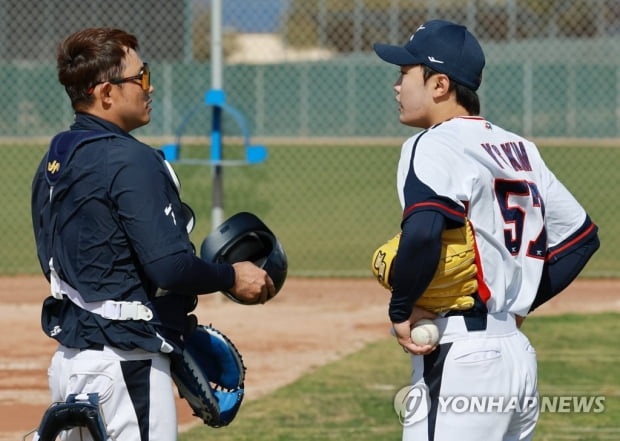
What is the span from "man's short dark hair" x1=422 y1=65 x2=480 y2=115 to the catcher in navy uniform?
911mm

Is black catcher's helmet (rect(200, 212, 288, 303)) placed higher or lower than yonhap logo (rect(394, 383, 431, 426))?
higher

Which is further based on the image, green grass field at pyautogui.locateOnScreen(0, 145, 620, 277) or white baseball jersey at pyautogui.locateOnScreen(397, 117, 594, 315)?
green grass field at pyautogui.locateOnScreen(0, 145, 620, 277)

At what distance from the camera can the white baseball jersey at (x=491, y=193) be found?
Result: 3477mm

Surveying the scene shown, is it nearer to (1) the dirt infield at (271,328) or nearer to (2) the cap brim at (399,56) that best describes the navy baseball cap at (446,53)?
(2) the cap brim at (399,56)

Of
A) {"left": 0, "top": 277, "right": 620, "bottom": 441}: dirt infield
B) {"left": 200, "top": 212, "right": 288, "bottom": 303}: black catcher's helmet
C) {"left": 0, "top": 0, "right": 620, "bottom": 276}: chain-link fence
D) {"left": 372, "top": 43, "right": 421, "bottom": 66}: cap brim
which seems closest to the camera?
{"left": 372, "top": 43, "right": 421, "bottom": 66}: cap brim

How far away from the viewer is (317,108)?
2911cm

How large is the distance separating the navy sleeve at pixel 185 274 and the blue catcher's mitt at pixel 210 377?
Result: 324 mm

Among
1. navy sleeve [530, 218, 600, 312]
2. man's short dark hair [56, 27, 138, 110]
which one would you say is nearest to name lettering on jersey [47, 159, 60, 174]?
man's short dark hair [56, 27, 138, 110]

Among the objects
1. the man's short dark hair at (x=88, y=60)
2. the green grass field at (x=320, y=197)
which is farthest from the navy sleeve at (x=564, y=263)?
the green grass field at (x=320, y=197)

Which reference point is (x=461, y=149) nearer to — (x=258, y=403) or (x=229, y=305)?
(x=258, y=403)

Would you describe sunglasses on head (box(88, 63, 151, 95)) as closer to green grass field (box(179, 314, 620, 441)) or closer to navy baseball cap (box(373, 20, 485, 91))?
navy baseball cap (box(373, 20, 485, 91))

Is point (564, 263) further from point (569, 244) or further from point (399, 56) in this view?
point (399, 56)

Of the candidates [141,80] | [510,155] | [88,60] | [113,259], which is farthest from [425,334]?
[88,60]

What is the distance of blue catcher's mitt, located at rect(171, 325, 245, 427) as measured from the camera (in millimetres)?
3886
